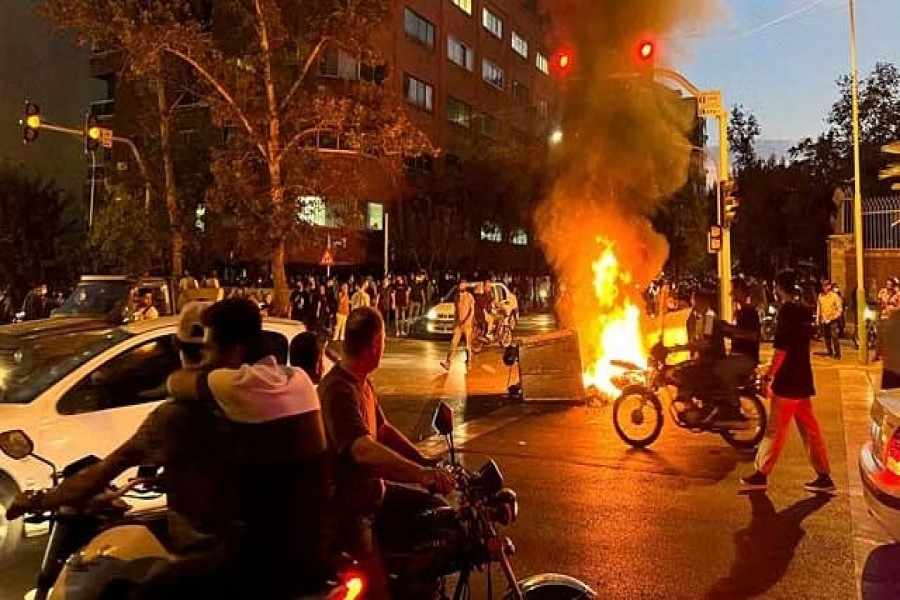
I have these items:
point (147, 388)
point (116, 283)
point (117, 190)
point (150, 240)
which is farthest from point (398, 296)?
point (147, 388)

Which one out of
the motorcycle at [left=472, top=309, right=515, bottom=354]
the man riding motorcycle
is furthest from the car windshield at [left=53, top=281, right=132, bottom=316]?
the man riding motorcycle

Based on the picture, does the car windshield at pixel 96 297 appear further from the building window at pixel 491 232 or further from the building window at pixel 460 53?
the building window at pixel 460 53

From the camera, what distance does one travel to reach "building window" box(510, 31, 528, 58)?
62.6 m

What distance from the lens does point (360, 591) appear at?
2990 mm

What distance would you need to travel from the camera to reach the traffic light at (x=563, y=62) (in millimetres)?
15109

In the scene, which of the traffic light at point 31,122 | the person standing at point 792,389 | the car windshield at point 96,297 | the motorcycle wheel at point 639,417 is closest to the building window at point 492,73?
the traffic light at point 31,122

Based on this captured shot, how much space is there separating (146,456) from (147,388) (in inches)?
153

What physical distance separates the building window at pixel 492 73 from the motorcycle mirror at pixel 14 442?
173 feet

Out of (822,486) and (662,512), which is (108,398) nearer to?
(662,512)

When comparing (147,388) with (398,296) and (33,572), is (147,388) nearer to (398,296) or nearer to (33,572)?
(33,572)

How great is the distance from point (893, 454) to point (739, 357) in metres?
4.64

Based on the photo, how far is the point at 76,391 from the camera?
6.25 metres

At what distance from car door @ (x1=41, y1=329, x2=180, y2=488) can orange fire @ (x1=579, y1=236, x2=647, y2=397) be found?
8.45 m

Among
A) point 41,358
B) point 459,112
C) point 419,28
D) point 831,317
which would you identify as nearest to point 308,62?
point 831,317
